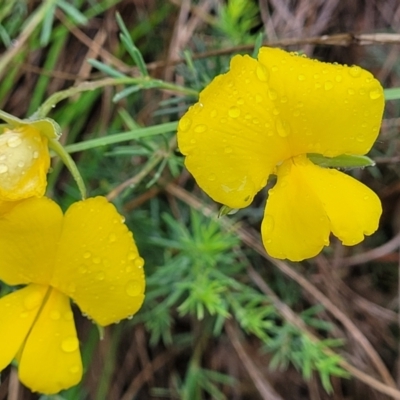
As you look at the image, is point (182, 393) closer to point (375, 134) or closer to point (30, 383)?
point (30, 383)

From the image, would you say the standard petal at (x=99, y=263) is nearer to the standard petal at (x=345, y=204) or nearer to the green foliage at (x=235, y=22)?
the standard petal at (x=345, y=204)

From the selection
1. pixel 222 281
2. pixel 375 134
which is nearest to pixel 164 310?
pixel 222 281

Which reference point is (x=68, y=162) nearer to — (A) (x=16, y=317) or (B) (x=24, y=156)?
(B) (x=24, y=156)

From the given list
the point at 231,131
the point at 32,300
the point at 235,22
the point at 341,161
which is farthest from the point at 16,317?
A: the point at 235,22

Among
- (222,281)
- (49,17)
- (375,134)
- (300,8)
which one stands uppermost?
(375,134)

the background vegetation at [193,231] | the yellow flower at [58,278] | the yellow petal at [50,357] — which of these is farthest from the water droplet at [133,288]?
the background vegetation at [193,231]

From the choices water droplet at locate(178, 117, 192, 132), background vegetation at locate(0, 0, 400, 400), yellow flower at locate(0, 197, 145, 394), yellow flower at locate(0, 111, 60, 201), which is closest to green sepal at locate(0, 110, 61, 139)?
yellow flower at locate(0, 111, 60, 201)
